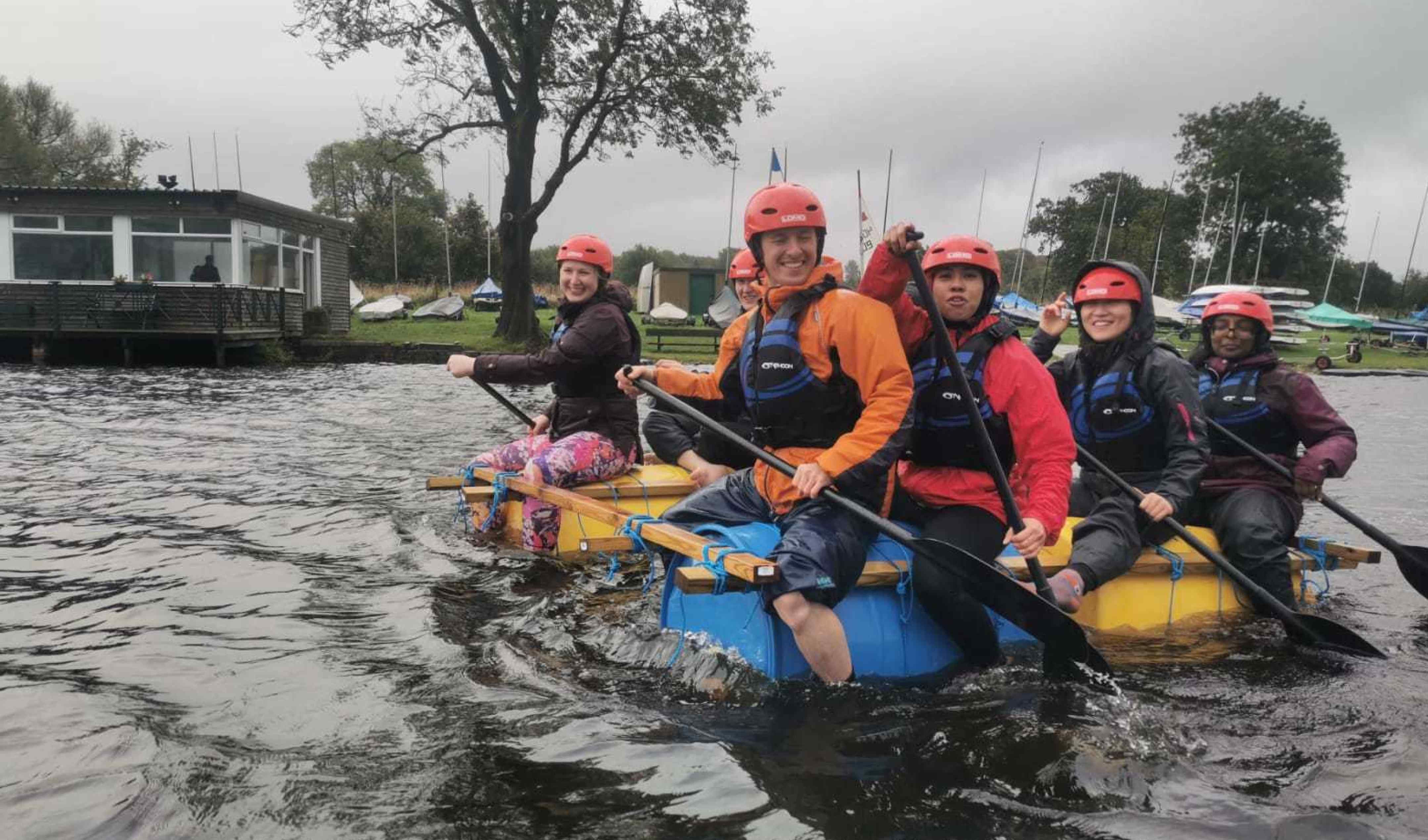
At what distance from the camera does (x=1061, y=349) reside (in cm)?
3186

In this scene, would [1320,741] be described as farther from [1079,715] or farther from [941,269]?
[941,269]

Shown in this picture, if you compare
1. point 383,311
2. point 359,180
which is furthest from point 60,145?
point 383,311

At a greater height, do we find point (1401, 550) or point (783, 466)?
point (783, 466)

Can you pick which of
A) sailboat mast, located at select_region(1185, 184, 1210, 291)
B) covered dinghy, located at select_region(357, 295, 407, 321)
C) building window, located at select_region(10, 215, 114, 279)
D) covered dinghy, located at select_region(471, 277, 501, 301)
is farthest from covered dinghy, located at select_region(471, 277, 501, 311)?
sailboat mast, located at select_region(1185, 184, 1210, 291)

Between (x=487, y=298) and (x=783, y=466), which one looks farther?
(x=487, y=298)

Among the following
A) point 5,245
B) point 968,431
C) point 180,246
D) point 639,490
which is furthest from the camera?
point 180,246

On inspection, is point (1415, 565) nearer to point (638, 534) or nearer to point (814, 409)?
point (814, 409)

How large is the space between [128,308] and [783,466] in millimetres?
24800

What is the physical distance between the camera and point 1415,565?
633 centimetres

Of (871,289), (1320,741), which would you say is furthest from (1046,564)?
(871,289)

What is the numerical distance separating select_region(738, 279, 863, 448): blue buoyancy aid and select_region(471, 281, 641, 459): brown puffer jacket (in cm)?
226

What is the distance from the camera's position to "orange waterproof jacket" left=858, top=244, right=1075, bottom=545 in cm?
434

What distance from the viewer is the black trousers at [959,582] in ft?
14.1

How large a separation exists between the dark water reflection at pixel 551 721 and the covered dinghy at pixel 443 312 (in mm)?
32377
